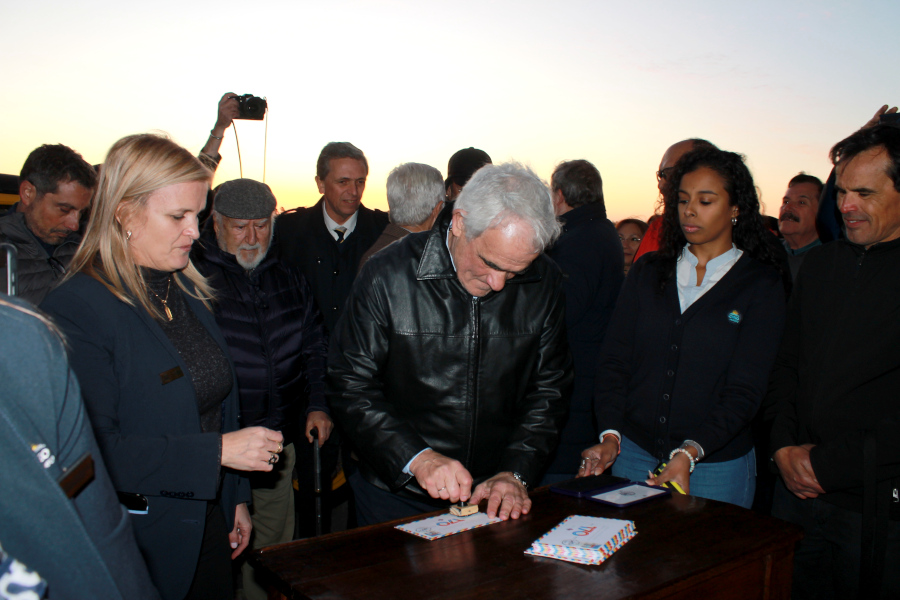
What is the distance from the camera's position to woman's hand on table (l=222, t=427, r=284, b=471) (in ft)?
6.11

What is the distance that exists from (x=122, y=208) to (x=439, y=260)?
100 cm

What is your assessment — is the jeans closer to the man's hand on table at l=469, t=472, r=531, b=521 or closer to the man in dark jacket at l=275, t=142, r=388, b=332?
the man's hand on table at l=469, t=472, r=531, b=521

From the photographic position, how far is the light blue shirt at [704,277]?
2.49 m

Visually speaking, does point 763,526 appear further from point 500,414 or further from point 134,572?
point 134,572

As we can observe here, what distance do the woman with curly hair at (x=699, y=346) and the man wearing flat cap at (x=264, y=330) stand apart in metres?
1.42

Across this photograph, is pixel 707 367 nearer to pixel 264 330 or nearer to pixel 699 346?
pixel 699 346

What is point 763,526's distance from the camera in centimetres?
190

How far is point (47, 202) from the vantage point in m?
3.54

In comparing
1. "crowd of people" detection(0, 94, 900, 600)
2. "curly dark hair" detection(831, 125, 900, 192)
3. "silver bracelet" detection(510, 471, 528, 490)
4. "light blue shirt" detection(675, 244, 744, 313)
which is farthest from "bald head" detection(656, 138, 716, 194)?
"silver bracelet" detection(510, 471, 528, 490)

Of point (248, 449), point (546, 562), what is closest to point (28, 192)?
point (248, 449)

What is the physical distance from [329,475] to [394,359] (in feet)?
5.47

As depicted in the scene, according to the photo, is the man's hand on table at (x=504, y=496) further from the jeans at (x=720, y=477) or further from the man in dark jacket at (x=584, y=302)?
the man in dark jacket at (x=584, y=302)

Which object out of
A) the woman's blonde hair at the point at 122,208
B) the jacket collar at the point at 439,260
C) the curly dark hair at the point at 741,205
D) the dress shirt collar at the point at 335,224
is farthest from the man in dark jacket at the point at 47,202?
the curly dark hair at the point at 741,205

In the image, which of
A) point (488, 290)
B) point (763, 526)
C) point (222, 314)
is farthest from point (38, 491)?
point (222, 314)
